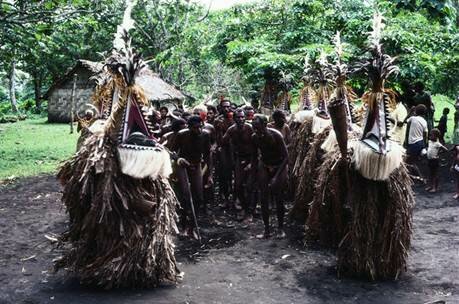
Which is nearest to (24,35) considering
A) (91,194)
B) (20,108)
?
(91,194)

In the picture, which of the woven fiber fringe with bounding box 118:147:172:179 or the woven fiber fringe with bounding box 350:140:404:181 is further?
the woven fiber fringe with bounding box 350:140:404:181

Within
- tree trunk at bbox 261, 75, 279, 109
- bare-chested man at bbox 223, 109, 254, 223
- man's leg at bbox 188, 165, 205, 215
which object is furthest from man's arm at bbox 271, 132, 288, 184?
tree trunk at bbox 261, 75, 279, 109

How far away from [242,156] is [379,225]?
3067mm

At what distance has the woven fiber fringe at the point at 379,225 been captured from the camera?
5.03 meters

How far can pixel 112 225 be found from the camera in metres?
4.69

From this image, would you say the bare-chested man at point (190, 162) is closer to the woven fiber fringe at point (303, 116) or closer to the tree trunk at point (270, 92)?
the woven fiber fringe at point (303, 116)

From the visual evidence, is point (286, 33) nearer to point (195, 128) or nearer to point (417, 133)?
point (417, 133)

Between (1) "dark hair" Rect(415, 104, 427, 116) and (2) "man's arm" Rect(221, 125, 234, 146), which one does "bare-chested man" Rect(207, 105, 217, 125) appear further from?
(1) "dark hair" Rect(415, 104, 427, 116)

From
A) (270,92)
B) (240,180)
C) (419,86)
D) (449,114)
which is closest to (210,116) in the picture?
(240,180)

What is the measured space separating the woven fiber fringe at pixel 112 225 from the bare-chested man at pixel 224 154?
3.30m

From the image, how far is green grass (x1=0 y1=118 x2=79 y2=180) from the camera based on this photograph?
1153 centimetres

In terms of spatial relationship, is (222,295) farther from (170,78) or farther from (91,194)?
(170,78)

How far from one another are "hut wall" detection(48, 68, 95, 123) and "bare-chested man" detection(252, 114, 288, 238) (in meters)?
19.7

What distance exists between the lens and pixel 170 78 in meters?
26.6
